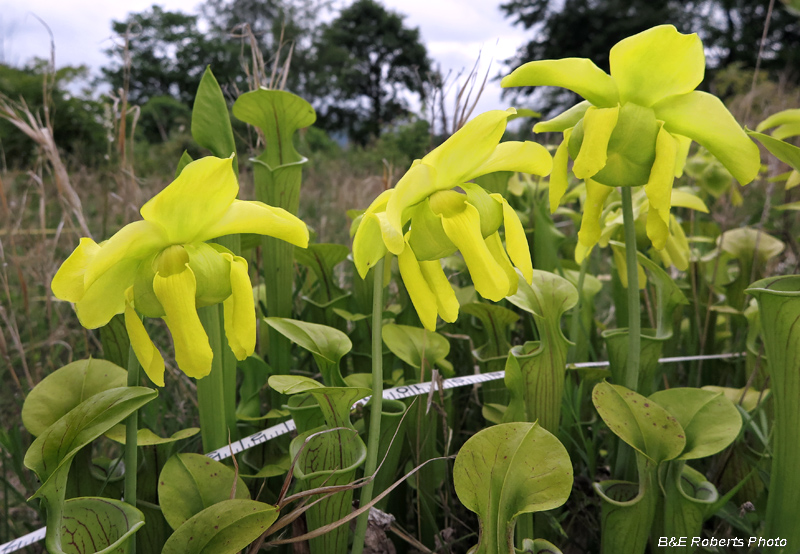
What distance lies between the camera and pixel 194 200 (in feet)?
1.41

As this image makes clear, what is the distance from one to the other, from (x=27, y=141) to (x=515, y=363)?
5347mm

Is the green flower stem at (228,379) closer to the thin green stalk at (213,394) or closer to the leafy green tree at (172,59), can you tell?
the thin green stalk at (213,394)

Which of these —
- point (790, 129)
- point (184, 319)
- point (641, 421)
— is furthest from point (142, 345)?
point (790, 129)

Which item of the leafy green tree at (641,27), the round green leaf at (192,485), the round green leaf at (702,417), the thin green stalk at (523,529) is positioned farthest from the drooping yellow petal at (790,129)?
the leafy green tree at (641,27)

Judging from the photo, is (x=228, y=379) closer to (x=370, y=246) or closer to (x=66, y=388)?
(x=66, y=388)

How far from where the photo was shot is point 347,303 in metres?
0.95

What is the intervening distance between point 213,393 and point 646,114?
23.5 inches

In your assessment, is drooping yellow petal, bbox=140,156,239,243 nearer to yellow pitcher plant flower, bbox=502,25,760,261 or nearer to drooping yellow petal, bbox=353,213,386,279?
drooping yellow petal, bbox=353,213,386,279

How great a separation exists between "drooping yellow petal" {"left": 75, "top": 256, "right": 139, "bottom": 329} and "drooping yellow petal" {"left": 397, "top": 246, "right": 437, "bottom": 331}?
24 centimetres

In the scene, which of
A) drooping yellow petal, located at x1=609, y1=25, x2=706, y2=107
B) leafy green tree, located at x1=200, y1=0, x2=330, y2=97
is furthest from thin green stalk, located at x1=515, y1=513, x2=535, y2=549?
leafy green tree, located at x1=200, y1=0, x2=330, y2=97

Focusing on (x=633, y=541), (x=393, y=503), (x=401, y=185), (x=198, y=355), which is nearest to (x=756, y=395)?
(x=633, y=541)

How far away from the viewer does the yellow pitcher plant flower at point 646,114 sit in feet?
1.73

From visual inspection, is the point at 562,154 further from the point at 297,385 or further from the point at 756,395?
the point at 756,395

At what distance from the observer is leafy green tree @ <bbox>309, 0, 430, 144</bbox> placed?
23094 mm
